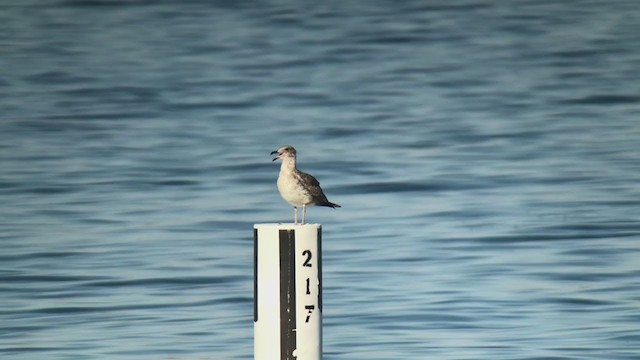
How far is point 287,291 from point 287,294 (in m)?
0.01

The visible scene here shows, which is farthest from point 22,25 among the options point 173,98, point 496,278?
point 496,278

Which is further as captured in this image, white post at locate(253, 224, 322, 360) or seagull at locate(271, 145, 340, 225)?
seagull at locate(271, 145, 340, 225)

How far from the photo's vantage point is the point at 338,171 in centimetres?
2020

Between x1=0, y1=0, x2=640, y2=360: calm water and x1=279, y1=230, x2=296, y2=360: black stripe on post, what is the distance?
11.5 ft

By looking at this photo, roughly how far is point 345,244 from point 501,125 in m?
7.76

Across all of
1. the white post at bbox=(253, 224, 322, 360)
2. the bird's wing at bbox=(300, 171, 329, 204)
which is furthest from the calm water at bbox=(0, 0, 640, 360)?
the white post at bbox=(253, 224, 322, 360)

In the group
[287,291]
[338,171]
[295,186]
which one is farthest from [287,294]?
[338,171]

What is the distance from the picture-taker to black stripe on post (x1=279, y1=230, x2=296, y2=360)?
729cm

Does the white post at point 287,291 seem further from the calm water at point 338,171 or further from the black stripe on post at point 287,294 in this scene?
the calm water at point 338,171

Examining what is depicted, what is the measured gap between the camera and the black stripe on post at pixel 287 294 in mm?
7285

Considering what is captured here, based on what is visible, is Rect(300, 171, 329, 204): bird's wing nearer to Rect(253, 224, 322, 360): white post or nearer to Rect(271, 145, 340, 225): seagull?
Rect(271, 145, 340, 225): seagull

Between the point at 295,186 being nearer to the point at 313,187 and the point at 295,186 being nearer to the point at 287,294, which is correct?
the point at 313,187

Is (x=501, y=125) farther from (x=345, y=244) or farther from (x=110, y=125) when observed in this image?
(x=345, y=244)

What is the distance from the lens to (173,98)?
81.5 feet
